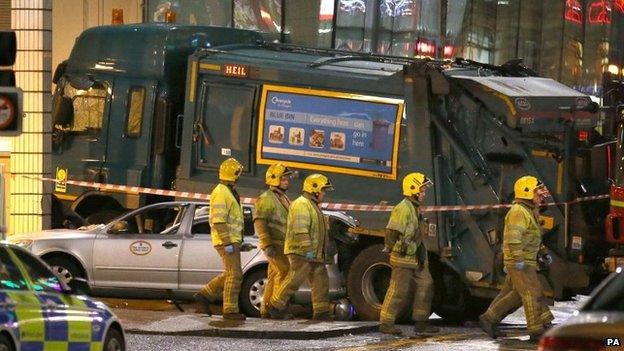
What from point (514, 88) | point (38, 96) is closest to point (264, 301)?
point (514, 88)

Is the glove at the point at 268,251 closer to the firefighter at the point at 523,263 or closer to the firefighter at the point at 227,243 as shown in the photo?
the firefighter at the point at 227,243

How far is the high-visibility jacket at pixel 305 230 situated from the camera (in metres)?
17.1

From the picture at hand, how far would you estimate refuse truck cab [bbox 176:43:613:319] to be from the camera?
17641 mm

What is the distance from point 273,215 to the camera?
17.5 meters

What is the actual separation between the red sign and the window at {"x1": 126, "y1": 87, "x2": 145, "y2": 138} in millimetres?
1520

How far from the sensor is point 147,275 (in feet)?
59.7

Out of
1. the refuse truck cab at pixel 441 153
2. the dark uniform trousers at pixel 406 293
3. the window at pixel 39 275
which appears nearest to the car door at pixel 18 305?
the window at pixel 39 275

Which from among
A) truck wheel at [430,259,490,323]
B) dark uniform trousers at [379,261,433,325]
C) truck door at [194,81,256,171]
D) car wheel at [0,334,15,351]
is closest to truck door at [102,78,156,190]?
truck door at [194,81,256,171]

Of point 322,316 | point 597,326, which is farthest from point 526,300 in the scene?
point 597,326

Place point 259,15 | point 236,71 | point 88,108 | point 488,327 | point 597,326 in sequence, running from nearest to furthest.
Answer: point 597,326 → point 488,327 → point 236,71 → point 88,108 → point 259,15

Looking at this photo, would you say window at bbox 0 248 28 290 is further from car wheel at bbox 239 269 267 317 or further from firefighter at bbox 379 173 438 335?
car wheel at bbox 239 269 267 317

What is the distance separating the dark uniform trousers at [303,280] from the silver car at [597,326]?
8578mm

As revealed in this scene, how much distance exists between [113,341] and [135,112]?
8306 mm

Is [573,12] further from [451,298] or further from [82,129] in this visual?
[451,298]
